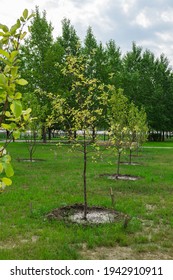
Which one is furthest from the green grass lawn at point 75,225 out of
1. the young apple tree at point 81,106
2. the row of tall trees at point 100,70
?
the row of tall trees at point 100,70

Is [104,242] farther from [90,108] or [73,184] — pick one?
[73,184]

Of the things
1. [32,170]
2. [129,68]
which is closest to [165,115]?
[129,68]

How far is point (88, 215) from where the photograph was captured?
8.88 metres

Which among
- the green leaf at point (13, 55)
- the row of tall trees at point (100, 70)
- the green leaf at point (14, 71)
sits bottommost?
the green leaf at point (14, 71)

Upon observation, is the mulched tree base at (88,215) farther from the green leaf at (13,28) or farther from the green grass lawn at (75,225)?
the green leaf at (13,28)

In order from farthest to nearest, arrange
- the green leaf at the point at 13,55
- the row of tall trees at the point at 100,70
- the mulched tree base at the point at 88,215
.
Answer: the row of tall trees at the point at 100,70, the mulched tree base at the point at 88,215, the green leaf at the point at 13,55

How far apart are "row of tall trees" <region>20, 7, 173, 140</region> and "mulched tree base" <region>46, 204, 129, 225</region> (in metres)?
15.4

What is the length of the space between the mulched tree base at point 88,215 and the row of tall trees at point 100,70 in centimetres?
1538

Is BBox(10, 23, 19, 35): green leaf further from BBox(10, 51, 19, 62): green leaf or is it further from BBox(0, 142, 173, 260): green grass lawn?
BBox(0, 142, 173, 260): green grass lawn

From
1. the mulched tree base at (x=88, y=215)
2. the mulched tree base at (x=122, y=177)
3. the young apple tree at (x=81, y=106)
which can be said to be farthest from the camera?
the mulched tree base at (x=122, y=177)

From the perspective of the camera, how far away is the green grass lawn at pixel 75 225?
21.7 feet

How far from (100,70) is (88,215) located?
123 ft

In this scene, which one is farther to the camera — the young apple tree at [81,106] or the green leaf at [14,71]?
the young apple tree at [81,106]

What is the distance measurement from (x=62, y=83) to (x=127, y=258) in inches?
1480
